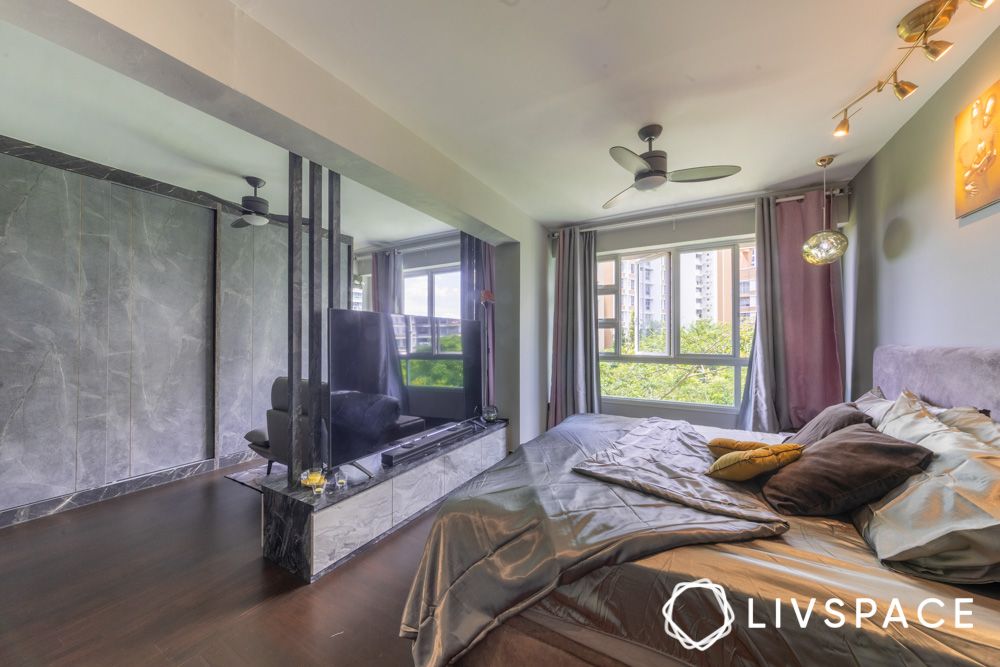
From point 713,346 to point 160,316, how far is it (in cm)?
515

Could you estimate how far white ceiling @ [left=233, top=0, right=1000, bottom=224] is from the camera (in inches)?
59.7

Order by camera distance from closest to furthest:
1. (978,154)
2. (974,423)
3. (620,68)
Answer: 1. (974,423)
2. (978,154)
3. (620,68)

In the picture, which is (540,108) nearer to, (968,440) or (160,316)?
(968,440)

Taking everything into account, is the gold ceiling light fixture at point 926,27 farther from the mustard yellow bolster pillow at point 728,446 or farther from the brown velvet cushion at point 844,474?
the mustard yellow bolster pillow at point 728,446

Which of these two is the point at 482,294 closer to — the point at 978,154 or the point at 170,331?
the point at 170,331

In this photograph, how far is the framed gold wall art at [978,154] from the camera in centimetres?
157

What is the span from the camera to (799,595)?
91 centimetres

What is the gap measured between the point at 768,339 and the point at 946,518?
2630 millimetres

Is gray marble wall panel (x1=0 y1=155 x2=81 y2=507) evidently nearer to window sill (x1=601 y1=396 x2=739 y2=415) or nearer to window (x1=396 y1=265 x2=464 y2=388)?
window (x1=396 y1=265 x2=464 y2=388)

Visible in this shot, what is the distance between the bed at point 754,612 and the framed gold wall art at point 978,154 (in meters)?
1.64

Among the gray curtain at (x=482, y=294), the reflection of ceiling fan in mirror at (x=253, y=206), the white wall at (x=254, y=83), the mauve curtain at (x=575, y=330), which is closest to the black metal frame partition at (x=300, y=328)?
the white wall at (x=254, y=83)

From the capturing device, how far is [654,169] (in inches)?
92.1

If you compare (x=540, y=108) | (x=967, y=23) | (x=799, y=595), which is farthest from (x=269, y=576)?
(x=967, y=23)

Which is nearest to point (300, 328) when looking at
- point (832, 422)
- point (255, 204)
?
point (255, 204)
